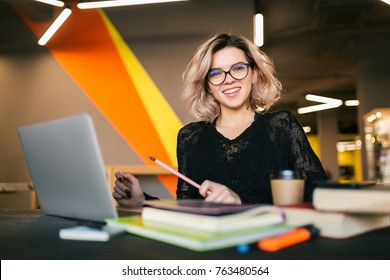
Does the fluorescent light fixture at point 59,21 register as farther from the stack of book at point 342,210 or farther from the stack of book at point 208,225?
the stack of book at point 342,210

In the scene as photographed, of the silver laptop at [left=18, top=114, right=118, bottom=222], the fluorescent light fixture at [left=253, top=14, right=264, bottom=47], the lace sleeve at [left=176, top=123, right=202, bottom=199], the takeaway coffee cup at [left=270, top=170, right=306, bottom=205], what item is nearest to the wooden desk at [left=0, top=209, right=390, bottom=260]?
the silver laptop at [left=18, top=114, right=118, bottom=222]

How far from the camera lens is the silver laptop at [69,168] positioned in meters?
0.87

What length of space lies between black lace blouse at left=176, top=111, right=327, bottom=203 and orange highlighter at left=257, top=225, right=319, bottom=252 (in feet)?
3.30

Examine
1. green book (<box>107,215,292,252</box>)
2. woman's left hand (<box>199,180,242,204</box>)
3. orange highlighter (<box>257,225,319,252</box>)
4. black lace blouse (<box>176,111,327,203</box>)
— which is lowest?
orange highlighter (<box>257,225,319,252</box>)

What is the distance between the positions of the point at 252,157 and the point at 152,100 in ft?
9.41

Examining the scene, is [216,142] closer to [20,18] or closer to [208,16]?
[208,16]

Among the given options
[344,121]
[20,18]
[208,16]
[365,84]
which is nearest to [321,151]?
[344,121]

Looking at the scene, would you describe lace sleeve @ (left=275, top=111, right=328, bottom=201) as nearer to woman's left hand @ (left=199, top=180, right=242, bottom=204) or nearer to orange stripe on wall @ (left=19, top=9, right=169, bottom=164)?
woman's left hand @ (left=199, top=180, right=242, bottom=204)

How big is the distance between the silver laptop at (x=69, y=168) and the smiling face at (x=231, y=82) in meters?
1.07

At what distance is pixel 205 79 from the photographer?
2137 mm

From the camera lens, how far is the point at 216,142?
6.64 ft

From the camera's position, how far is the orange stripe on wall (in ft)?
15.0

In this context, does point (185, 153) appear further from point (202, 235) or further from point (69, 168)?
point (202, 235)

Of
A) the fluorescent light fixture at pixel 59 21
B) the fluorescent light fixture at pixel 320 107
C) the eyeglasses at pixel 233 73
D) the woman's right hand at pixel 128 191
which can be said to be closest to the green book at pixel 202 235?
the woman's right hand at pixel 128 191
